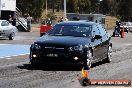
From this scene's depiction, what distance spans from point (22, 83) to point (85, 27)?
5306mm

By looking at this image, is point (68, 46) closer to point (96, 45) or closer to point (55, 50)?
point (55, 50)

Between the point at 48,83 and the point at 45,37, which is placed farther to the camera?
the point at 45,37

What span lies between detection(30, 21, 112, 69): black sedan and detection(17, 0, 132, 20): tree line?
203 feet

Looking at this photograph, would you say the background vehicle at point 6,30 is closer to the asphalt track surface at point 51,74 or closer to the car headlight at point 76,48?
the asphalt track surface at point 51,74

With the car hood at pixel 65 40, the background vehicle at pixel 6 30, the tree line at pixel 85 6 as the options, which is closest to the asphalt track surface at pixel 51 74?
the car hood at pixel 65 40

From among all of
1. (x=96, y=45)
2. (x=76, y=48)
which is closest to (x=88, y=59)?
(x=76, y=48)

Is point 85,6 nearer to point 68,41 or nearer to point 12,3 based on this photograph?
point 12,3

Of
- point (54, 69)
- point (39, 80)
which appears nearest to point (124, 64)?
point (54, 69)

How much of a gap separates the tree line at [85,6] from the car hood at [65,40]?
6281 cm

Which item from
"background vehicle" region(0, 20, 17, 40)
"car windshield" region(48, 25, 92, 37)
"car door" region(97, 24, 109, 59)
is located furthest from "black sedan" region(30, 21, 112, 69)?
"background vehicle" region(0, 20, 17, 40)

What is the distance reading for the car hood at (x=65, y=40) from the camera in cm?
1463

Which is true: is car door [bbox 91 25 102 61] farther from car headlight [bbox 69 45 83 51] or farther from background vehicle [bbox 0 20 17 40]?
background vehicle [bbox 0 20 17 40]

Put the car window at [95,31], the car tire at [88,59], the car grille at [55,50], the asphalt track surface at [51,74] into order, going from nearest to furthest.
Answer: the asphalt track surface at [51,74] < the car grille at [55,50] < the car tire at [88,59] < the car window at [95,31]

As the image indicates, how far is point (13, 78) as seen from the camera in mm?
12477
